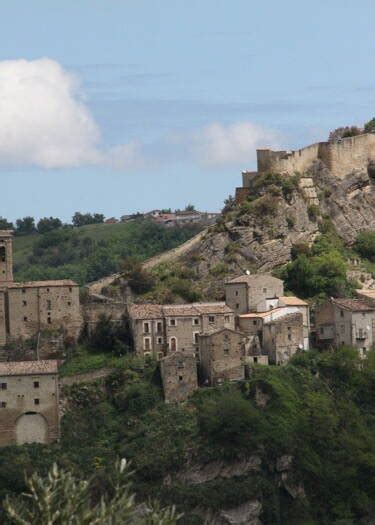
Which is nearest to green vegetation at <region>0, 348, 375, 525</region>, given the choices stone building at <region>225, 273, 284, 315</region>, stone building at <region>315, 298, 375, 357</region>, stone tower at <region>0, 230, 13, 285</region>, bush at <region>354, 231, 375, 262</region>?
stone building at <region>315, 298, 375, 357</region>

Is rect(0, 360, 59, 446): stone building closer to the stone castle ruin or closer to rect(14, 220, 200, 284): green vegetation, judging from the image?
the stone castle ruin

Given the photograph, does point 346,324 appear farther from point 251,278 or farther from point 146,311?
point 146,311

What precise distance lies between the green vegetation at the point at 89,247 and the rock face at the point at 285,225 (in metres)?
26.5

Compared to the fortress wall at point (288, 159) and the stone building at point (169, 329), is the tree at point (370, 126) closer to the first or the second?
the fortress wall at point (288, 159)

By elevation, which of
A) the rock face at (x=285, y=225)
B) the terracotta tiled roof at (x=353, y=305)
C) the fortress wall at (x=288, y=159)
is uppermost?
the fortress wall at (x=288, y=159)

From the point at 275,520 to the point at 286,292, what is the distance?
1457cm

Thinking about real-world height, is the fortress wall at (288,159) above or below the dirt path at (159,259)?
above

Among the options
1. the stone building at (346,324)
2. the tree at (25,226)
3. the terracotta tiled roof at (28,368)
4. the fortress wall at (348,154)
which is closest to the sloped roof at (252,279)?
the stone building at (346,324)

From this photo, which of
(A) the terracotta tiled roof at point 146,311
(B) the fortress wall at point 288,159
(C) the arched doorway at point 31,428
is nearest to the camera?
(C) the arched doorway at point 31,428

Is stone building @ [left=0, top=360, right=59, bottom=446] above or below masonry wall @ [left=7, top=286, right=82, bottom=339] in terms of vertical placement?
below

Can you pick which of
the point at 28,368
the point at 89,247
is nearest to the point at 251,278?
the point at 28,368

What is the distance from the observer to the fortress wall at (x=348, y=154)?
83750 mm

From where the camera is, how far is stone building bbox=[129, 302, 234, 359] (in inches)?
2557

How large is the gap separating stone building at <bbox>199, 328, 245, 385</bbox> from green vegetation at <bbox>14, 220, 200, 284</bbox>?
4304 centimetres
